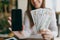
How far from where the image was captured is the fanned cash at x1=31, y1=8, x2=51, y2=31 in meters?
0.93

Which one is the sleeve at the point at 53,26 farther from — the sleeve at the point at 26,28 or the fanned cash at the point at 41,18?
the sleeve at the point at 26,28

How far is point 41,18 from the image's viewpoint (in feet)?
3.04

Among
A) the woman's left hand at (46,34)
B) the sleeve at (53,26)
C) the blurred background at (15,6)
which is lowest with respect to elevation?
the woman's left hand at (46,34)

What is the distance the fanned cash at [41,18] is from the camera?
925 mm

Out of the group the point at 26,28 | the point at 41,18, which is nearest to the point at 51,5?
the point at 41,18

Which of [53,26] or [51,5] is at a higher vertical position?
[51,5]

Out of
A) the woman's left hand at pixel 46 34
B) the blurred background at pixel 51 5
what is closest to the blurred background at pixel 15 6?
the blurred background at pixel 51 5

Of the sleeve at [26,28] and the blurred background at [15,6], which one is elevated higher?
the blurred background at [15,6]

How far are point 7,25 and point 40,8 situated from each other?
0.80ft

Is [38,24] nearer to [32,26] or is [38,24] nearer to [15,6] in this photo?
[32,26]

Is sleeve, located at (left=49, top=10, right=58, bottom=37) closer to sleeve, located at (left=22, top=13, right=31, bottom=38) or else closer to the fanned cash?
the fanned cash

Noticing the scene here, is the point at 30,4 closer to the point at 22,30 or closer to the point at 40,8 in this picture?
the point at 40,8

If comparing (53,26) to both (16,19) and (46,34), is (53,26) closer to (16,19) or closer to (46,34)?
(46,34)

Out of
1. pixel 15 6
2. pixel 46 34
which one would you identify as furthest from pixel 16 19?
pixel 46 34
